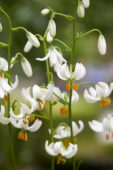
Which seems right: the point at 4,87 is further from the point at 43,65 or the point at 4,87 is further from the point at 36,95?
the point at 43,65

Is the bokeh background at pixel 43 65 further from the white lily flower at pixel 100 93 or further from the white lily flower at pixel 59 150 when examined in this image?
the white lily flower at pixel 59 150

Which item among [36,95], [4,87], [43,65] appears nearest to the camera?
[4,87]

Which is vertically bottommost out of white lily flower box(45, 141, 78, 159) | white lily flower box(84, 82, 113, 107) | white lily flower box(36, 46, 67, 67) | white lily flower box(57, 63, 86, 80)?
white lily flower box(45, 141, 78, 159)

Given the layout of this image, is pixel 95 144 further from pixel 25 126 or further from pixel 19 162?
pixel 25 126

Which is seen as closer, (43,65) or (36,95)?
(36,95)

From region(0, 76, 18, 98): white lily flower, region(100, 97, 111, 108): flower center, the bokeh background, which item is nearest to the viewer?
region(0, 76, 18, 98): white lily flower

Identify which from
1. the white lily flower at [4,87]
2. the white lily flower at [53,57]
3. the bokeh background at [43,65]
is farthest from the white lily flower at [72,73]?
the bokeh background at [43,65]

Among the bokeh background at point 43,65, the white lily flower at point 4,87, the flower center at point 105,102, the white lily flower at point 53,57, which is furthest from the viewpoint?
the bokeh background at point 43,65

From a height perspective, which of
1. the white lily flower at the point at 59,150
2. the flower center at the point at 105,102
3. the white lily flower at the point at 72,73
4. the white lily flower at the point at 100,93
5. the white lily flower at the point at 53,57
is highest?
the white lily flower at the point at 53,57

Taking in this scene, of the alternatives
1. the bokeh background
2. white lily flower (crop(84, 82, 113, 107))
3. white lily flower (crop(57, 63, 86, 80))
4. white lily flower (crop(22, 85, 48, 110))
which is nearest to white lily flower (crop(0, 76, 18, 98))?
white lily flower (crop(22, 85, 48, 110))

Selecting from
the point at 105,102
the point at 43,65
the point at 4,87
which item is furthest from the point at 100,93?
the point at 43,65

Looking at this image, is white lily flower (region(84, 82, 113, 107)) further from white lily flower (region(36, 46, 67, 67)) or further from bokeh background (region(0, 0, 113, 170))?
bokeh background (region(0, 0, 113, 170))
